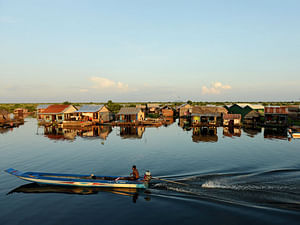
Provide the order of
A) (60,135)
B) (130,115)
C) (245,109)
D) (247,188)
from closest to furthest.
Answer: (247,188)
(60,135)
(245,109)
(130,115)

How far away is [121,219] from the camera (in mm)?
15570

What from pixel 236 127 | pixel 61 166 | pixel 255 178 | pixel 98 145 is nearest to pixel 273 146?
pixel 255 178

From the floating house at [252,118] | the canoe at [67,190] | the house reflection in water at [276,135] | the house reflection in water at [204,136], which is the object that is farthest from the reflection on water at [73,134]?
the floating house at [252,118]

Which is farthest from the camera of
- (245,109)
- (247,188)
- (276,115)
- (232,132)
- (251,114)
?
(245,109)

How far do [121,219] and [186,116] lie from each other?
288 ft

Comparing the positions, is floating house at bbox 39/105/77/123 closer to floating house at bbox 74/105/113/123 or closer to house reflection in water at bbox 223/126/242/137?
floating house at bbox 74/105/113/123

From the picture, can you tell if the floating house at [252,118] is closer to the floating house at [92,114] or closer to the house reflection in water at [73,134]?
the house reflection in water at [73,134]

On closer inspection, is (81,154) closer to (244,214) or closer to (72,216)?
(72,216)

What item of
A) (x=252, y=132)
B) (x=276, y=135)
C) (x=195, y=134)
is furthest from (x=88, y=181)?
(x=252, y=132)

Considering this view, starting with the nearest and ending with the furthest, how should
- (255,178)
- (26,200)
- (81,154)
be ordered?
(26,200) → (255,178) → (81,154)

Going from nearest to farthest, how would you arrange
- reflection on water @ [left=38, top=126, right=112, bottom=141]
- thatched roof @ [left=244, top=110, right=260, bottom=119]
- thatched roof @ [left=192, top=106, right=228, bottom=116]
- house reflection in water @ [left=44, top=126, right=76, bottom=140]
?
house reflection in water @ [left=44, top=126, right=76, bottom=140] < reflection on water @ [left=38, top=126, right=112, bottom=141] < thatched roof @ [left=244, top=110, right=260, bottom=119] < thatched roof @ [left=192, top=106, right=228, bottom=116]

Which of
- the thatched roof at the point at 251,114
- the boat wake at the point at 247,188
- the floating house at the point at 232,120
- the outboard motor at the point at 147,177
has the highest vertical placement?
the thatched roof at the point at 251,114

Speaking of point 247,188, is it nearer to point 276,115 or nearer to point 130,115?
point 276,115

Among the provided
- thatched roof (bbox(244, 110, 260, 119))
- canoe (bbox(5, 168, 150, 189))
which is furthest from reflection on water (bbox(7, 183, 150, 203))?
thatched roof (bbox(244, 110, 260, 119))
